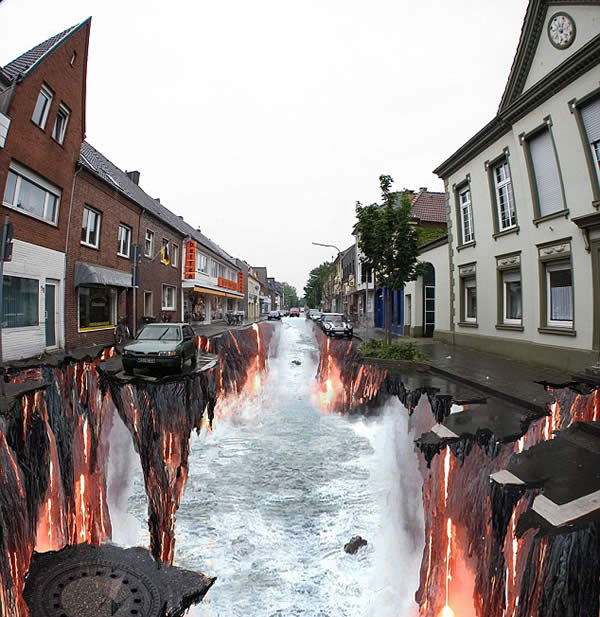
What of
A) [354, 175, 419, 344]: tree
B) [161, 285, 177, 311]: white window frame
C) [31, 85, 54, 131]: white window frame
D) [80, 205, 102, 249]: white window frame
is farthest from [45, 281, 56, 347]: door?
[354, 175, 419, 344]: tree

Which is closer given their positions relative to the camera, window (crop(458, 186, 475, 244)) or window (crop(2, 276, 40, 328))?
window (crop(2, 276, 40, 328))

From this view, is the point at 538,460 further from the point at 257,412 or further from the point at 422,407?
the point at 257,412

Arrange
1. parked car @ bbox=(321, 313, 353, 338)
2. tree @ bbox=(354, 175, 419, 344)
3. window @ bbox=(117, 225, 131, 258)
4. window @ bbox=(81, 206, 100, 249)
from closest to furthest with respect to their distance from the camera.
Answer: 1. tree @ bbox=(354, 175, 419, 344)
2. window @ bbox=(81, 206, 100, 249)
3. window @ bbox=(117, 225, 131, 258)
4. parked car @ bbox=(321, 313, 353, 338)

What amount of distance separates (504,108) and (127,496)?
1499 cm

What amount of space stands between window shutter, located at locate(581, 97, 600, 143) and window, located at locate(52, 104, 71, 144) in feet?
53.7

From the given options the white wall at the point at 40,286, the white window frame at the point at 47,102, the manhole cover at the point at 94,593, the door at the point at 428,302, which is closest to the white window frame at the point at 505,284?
the door at the point at 428,302

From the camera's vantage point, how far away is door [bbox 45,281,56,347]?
41.7ft

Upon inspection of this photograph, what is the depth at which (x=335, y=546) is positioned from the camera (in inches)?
133

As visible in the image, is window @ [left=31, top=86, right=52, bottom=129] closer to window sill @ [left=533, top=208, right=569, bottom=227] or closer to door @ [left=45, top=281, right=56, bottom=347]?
door @ [left=45, top=281, right=56, bottom=347]

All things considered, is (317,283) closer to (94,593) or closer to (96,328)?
(96,328)

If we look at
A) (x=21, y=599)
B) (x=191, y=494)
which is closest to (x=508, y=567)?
(x=21, y=599)

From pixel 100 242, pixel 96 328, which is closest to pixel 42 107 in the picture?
pixel 100 242

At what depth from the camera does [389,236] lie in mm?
13891

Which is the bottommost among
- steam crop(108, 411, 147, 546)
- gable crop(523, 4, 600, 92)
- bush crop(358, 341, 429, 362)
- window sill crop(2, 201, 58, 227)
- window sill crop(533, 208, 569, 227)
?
steam crop(108, 411, 147, 546)
